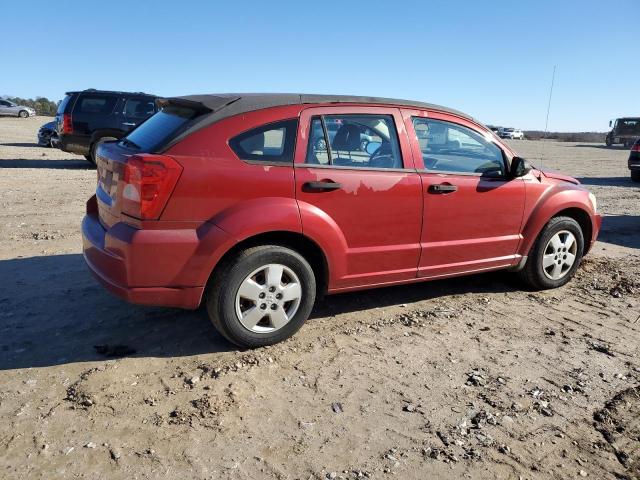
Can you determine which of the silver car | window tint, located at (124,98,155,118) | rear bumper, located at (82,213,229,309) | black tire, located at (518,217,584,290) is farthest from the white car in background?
rear bumper, located at (82,213,229,309)

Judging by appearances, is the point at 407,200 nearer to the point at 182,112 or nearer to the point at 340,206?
the point at 340,206

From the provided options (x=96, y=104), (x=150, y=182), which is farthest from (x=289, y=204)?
(x=96, y=104)

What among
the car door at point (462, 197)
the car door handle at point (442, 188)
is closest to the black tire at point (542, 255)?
the car door at point (462, 197)

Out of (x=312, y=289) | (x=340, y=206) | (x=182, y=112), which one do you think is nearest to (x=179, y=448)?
(x=312, y=289)

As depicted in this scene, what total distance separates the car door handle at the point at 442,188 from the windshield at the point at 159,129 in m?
1.96

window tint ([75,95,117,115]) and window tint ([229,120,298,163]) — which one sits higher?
window tint ([75,95,117,115])

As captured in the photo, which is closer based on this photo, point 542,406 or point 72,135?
point 542,406

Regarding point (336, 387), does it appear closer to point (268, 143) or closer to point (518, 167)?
point (268, 143)

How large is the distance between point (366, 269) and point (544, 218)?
1999 millimetres

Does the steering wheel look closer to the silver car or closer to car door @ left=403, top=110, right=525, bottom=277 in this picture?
car door @ left=403, top=110, right=525, bottom=277

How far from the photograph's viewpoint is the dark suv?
13820mm

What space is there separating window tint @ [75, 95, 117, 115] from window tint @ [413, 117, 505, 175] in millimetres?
11552

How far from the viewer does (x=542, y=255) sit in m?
5.38

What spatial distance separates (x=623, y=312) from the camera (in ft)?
16.4
